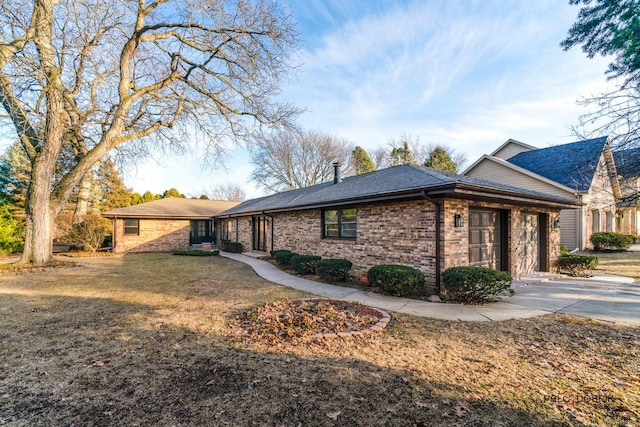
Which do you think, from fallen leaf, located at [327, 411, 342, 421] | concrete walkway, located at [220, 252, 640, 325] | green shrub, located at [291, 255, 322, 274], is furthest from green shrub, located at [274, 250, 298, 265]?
fallen leaf, located at [327, 411, 342, 421]

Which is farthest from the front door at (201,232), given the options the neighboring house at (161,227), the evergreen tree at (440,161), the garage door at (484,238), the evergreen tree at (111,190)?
the evergreen tree at (440,161)

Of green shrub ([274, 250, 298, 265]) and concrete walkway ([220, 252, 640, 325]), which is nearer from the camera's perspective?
concrete walkway ([220, 252, 640, 325])

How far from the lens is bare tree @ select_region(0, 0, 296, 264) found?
911 centimetres

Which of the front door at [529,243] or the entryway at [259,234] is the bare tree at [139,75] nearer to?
the entryway at [259,234]

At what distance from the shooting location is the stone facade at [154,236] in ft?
60.2

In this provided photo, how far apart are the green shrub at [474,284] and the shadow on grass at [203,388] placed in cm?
351

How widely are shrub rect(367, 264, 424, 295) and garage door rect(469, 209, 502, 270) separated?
2009mm

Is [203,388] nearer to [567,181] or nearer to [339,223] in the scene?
[339,223]

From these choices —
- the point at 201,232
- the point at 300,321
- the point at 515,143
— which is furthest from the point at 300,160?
the point at 300,321

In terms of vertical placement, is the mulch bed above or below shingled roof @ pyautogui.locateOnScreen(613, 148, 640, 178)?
below

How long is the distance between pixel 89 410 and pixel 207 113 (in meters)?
13.1

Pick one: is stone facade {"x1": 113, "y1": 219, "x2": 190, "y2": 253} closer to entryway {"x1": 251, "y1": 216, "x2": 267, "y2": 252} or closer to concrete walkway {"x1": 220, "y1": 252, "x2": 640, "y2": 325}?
entryway {"x1": 251, "y1": 216, "x2": 267, "y2": 252}

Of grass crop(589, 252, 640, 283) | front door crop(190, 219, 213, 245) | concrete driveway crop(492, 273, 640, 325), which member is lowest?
grass crop(589, 252, 640, 283)

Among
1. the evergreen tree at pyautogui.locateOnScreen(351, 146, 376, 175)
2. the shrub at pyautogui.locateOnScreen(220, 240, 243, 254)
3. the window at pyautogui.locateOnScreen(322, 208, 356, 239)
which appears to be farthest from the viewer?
the evergreen tree at pyautogui.locateOnScreen(351, 146, 376, 175)
